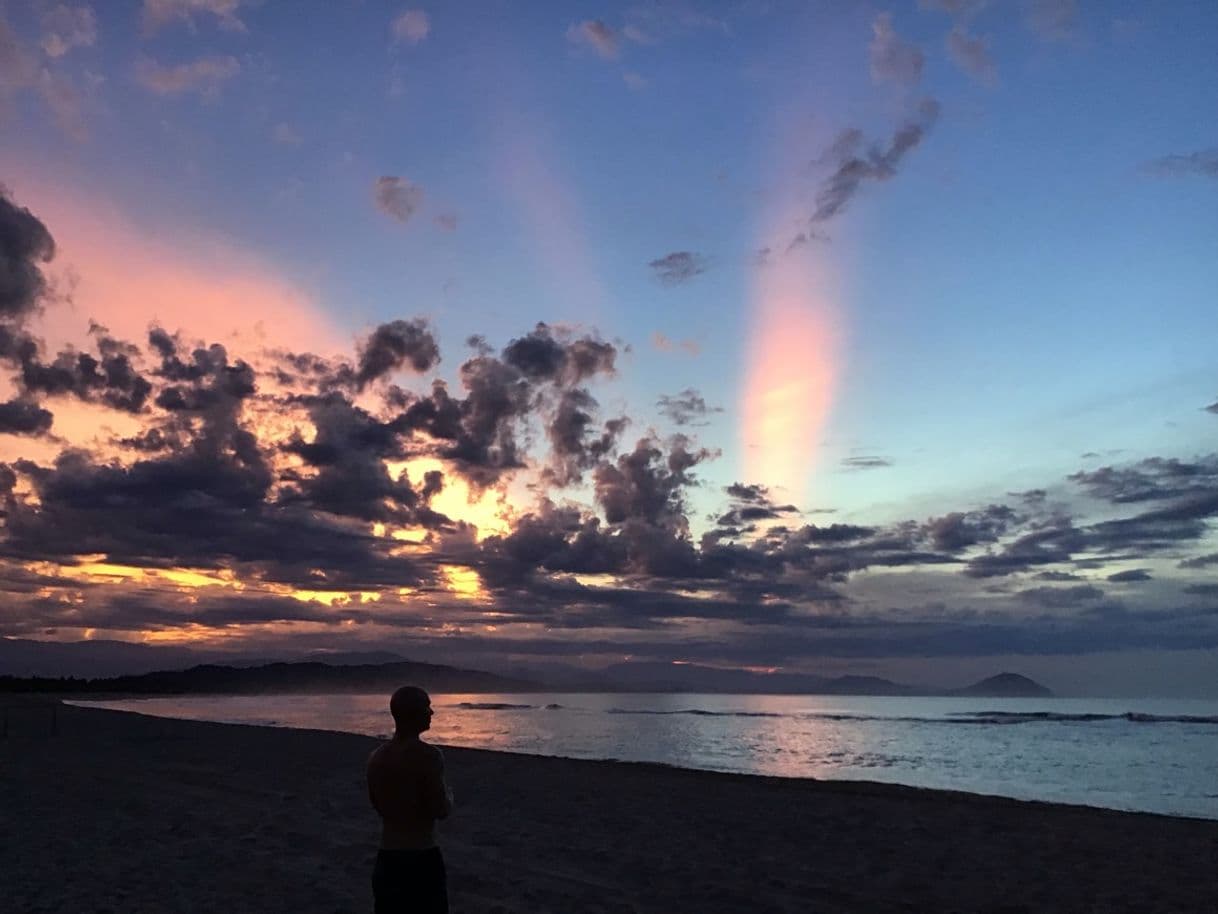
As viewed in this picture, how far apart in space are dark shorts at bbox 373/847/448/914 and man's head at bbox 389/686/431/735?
65cm

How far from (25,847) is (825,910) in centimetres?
891

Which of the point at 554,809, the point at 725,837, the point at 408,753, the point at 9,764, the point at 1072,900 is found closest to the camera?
the point at 408,753

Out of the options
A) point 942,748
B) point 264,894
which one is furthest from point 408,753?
point 942,748

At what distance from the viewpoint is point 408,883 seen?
5.13 m

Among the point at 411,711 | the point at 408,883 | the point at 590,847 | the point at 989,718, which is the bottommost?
the point at 989,718

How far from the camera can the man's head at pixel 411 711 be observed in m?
5.23

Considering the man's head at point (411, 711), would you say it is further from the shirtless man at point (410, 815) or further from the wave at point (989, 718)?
the wave at point (989, 718)

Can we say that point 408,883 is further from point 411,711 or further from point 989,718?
point 989,718

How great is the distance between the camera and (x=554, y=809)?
54.0 ft

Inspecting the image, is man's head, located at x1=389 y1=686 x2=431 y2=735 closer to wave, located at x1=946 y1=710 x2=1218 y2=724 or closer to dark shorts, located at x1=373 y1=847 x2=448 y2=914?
dark shorts, located at x1=373 y1=847 x2=448 y2=914

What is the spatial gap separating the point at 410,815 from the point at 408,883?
350 mm

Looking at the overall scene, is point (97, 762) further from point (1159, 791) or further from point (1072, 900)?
point (1159, 791)

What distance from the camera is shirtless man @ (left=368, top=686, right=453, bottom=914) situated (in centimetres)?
513

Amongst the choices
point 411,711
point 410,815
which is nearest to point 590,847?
point 410,815
